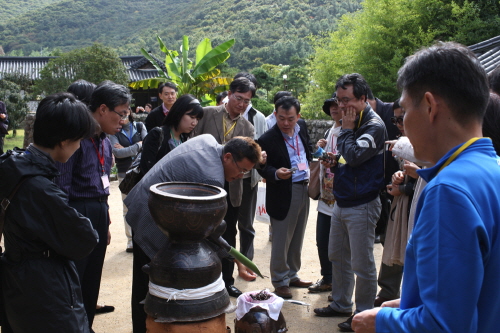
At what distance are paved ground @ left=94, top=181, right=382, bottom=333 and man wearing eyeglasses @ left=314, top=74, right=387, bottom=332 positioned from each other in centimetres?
40

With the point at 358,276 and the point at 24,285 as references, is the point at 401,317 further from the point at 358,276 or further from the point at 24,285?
the point at 358,276

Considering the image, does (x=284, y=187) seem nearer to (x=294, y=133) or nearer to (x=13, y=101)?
(x=294, y=133)

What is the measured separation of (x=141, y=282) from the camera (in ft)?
11.2

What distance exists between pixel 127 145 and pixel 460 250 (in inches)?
218

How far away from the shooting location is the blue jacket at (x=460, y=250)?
1170mm

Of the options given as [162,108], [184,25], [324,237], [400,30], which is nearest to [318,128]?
[400,30]

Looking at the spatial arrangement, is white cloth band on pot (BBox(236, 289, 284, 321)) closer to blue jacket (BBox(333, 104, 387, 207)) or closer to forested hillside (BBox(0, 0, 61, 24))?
blue jacket (BBox(333, 104, 387, 207))

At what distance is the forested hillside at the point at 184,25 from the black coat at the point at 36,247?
5481cm

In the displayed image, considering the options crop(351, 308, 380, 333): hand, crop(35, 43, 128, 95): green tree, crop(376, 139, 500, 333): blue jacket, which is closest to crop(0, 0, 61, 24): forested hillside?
crop(35, 43, 128, 95): green tree

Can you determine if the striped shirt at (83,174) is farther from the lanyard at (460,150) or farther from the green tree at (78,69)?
the green tree at (78,69)

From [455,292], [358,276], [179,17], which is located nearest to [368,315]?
[455,292]

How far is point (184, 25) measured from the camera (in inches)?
3095

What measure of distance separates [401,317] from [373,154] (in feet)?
8.27

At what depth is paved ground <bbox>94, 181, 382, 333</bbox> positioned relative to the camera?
161 inches
